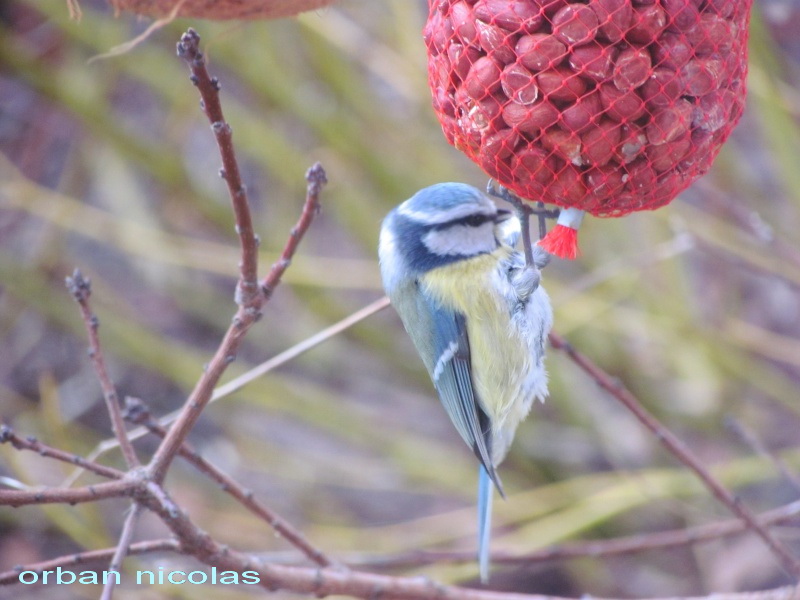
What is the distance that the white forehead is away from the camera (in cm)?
141

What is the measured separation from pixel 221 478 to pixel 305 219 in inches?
15.5

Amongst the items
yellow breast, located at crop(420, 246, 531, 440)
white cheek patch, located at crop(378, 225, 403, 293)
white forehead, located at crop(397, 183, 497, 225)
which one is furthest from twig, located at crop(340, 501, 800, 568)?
white forehead, located at crop(397, 183, 497, 225)

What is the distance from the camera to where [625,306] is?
3.13 m

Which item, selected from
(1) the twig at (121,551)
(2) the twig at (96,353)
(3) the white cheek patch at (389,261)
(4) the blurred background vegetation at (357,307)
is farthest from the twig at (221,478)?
(4) the blurred background vegetation at (357,307)

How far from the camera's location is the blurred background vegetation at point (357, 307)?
264 cm

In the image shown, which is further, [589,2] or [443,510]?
[443,510]

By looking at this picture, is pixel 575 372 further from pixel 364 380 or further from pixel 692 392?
pixel 364 380

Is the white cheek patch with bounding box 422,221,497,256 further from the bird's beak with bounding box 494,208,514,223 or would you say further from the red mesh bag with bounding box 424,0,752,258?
the red mesh bag with bounding box 424,0,752,258

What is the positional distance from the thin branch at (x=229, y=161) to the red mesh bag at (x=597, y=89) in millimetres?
323

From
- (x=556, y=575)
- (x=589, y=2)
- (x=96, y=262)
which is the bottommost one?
(x=556, y=575)

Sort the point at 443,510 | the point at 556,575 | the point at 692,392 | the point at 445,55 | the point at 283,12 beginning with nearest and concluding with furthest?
the point at 445,55 → the point at 283,12 → the point at 692,392 → the point at 556,575 → the point at 443,510

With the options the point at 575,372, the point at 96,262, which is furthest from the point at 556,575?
the point at 96,262

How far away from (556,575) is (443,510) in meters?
0.57

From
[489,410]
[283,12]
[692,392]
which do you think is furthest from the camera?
[692,392]
